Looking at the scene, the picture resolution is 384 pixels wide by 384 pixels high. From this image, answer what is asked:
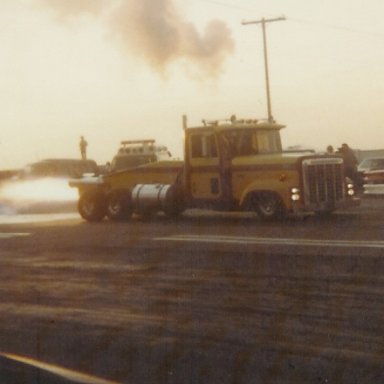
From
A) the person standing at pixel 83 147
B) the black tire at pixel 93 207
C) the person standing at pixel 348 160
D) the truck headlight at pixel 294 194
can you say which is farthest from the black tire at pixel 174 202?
the person standing at pixel 83 147

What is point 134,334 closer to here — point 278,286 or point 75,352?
point 75,352

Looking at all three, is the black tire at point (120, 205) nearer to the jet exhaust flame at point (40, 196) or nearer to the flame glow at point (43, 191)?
the jet exhaust flame at point (40, 196)

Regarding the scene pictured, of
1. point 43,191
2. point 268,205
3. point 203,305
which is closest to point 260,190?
point 268,205

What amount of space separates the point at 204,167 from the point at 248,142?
4.34 feet

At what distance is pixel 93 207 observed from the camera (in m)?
32.1

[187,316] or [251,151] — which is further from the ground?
[251,151]

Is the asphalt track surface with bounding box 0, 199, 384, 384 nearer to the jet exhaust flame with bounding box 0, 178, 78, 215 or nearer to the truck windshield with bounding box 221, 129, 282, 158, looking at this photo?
the truck windshield with bounding box 221, 129, 282, 158

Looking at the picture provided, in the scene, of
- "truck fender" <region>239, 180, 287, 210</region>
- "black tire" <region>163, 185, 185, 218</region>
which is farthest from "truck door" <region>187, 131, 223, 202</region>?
"truck fender" <region>239, 180, 287, 210</region>

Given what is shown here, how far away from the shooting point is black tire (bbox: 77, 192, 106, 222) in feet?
105

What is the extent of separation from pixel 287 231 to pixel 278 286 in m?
10.3

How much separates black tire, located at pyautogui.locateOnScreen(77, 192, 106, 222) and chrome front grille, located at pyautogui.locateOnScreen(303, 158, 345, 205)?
6.57m

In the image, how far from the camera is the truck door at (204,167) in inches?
1153

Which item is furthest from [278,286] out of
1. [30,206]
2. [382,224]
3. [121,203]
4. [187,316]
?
[30,206]

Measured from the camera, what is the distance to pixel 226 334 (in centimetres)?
1103
